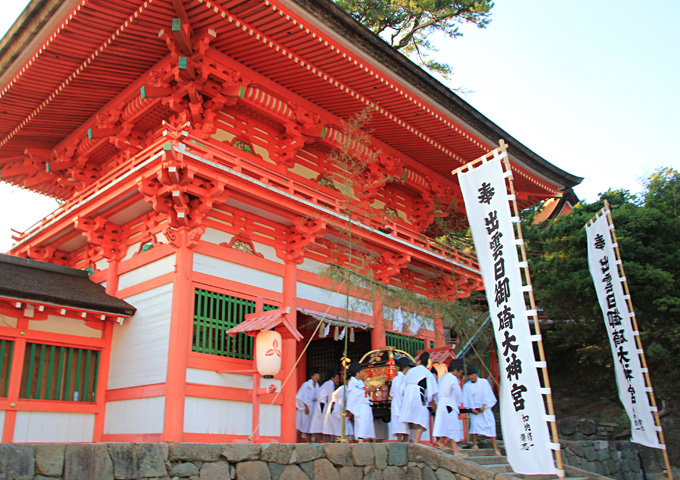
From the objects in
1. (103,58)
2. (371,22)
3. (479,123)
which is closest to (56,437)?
(103,58)

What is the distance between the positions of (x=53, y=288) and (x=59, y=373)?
4.41ft

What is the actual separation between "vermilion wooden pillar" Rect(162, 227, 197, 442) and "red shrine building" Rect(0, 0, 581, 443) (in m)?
0.03

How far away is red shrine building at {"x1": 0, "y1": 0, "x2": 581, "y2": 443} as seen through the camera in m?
8.39

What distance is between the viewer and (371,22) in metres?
20.5

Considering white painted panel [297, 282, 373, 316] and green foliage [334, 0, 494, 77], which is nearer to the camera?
white painted panel [297, 282, 373, 316]

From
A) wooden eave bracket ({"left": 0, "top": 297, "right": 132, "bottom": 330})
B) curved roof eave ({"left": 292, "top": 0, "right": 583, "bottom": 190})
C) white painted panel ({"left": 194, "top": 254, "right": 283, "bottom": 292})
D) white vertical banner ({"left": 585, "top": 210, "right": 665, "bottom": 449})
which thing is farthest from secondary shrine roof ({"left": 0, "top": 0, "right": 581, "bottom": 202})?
wooden eave bracket ({"left": 0, "top": 297, "right": 132, "bottom": 330})

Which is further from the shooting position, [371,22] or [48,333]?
[371,22]

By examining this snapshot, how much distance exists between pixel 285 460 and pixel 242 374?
104 inches

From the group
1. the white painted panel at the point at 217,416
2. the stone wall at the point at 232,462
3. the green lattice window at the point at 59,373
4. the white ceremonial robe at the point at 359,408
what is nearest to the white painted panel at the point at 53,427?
the green lattice window at the point at 59,373

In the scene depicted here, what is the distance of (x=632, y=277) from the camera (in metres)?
13.3

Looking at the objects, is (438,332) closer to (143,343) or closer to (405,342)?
(405,342)

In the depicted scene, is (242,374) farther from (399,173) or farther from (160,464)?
(399,173)

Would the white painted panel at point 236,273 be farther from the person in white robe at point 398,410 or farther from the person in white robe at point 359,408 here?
the person in white robe at point 398,410

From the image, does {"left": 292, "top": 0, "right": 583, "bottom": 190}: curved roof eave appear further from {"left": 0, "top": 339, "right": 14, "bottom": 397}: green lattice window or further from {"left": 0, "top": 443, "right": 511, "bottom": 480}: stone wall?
{"left": 0, "top": 339, "right": 14, "bottom": 397}: green lattice window
